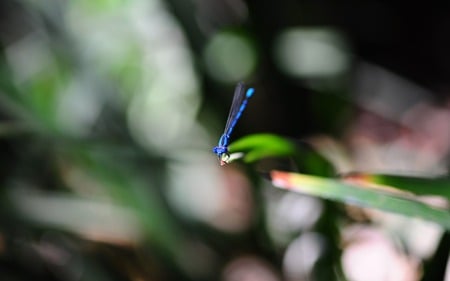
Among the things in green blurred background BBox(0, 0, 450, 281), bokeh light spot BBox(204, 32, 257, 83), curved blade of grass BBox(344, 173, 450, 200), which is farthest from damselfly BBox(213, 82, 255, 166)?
bokeh light spot BBox(204, 32, 257, 83)

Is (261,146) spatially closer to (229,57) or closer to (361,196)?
(361,196)

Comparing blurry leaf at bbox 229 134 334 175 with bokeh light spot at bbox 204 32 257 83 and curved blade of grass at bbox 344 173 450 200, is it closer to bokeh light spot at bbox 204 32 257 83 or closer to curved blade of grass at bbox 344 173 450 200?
curved blade of grass at bbox 344 173 450 200

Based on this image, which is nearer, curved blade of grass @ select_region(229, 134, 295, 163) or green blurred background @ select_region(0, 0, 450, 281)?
curved blade of grass @ select_region(229, 134, 295, 163)

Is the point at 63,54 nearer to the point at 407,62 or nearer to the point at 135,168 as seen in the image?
the point at 135,168

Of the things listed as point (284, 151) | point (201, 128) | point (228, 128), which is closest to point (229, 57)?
point (201, 128)

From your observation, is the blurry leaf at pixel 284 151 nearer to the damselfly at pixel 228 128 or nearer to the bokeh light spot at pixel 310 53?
the damselfly at pixel 228 128

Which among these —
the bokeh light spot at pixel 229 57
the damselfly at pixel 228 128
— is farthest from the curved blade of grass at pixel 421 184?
the bokeh light spot at pixel 229 57
